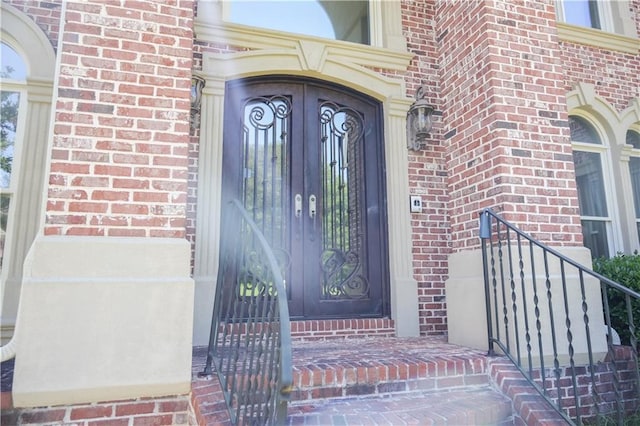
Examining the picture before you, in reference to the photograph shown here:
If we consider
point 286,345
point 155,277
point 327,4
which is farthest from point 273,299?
point 327,4

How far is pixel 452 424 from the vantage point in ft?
6.95

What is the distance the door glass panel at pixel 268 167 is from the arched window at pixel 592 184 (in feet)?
11.0

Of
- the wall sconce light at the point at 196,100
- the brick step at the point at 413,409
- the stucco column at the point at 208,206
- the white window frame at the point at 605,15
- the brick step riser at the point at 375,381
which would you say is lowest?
the brick step at the point at 413,409

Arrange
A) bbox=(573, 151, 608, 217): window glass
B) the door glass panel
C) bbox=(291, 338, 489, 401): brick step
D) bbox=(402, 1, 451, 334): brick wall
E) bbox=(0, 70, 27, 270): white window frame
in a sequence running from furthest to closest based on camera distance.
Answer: bbox=(573, 151, 608, 217): window glass
bbox=(402, 1, 451, 334): brick wall
the door glass panel
bbox=(0, 70, 27, 270): white window frame
bbox=(291, 338, 489, 401): brick step

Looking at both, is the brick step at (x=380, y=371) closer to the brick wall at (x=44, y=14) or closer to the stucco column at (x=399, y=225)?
the stucco column at (x=399, y=225)

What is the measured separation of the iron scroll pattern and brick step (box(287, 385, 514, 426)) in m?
1.40

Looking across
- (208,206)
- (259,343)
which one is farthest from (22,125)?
(259,343)

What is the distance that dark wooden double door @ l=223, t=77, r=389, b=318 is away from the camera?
12.0 feet

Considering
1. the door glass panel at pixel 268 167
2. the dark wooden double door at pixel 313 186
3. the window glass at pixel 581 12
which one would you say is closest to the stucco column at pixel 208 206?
the dark wooden double door at pixel 313 186

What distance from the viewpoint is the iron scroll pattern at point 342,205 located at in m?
3.78

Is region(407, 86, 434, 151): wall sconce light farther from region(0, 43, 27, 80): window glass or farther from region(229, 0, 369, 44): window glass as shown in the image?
region(0, 43, 27, 80): window glass

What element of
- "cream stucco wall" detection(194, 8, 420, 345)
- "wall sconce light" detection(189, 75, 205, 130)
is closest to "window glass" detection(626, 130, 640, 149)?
"cream stucco wall" detection(194, 8, 420, 345)

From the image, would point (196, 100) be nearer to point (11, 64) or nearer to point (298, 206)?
point (298, 206)

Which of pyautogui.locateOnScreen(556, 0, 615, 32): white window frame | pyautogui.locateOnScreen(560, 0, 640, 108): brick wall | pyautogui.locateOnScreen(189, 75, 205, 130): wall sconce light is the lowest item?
pyautogui.locateOnScreen(189, 75, 205, 130): wall sconce light
